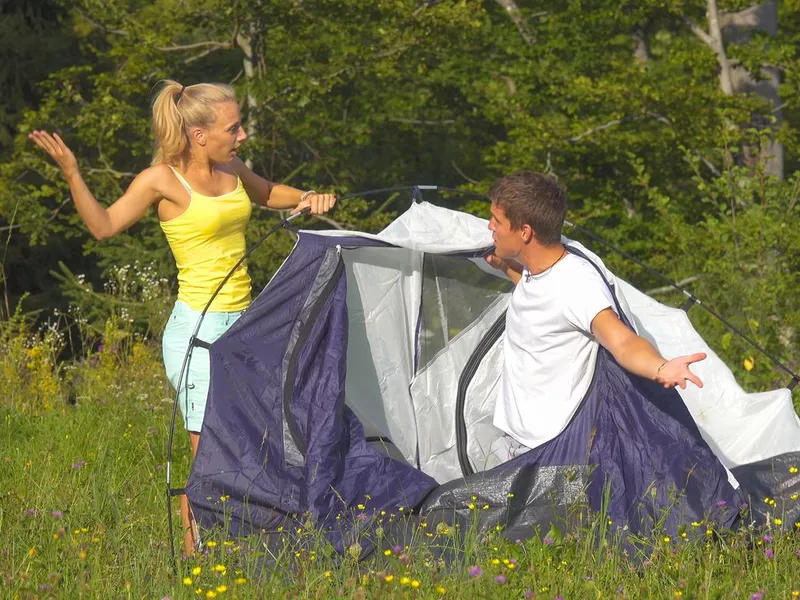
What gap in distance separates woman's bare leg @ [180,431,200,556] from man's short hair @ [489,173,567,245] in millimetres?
1331

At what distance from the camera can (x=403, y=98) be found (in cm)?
1298

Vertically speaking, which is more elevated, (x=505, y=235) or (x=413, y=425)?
(x=505, y=235)

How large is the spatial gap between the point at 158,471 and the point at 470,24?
6668 mm

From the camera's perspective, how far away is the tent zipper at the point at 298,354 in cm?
392

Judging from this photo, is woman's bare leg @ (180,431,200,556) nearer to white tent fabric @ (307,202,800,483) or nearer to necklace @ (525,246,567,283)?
white tent fabric @ (307,202,800,483)

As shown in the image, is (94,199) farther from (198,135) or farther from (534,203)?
(534,203)

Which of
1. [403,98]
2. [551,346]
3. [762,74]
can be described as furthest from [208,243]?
[403,98]

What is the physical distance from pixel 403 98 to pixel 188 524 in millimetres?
9664

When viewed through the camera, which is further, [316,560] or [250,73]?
[250,73]

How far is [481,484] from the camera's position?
379 cm

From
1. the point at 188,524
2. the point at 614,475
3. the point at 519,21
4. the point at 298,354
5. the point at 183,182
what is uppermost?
the point at 183,182

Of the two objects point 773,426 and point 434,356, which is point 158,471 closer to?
point 434,356

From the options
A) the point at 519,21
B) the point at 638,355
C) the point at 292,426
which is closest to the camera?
the point at 638,355

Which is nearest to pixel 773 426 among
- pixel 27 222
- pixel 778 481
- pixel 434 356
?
pixel 778 481
